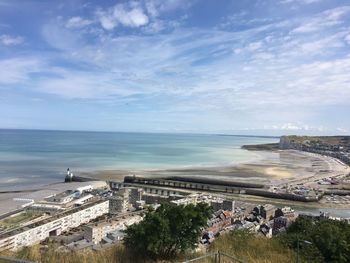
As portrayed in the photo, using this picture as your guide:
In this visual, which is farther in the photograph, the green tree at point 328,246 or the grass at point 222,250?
the green tree at point 328,246

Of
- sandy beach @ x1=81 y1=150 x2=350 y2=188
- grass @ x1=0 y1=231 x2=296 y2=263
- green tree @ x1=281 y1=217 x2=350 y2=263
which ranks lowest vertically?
sandy beach @ x1=81 y1=150 x2=350 y2=188

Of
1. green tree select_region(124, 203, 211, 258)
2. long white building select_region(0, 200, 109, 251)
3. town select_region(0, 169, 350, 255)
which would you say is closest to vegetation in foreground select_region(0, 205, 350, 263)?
green tree select_region(124, 203, 211, 258)

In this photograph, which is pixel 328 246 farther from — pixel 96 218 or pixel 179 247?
pixel 96 218

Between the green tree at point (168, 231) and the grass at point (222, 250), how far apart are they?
27 cm

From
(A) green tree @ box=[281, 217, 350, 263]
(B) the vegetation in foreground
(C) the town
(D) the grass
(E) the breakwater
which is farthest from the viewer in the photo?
(E) the breakwater

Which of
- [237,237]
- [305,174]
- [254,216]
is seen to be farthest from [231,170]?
[237,237]

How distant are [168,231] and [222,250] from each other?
133 cm

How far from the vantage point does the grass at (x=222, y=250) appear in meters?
6.87

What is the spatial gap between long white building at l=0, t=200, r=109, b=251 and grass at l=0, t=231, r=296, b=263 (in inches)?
400

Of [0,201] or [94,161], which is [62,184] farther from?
[94,161]

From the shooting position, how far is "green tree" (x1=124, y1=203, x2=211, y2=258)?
8.23 meters

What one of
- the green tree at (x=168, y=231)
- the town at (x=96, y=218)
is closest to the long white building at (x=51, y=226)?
the town at (x=96, y=218)

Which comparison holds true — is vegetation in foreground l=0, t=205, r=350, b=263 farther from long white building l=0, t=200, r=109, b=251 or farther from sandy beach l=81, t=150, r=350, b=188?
sandy beach l=81, t=150, r=350, b=188

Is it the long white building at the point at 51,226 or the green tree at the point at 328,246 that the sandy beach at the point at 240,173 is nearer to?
the long white building at the point at 51,226
